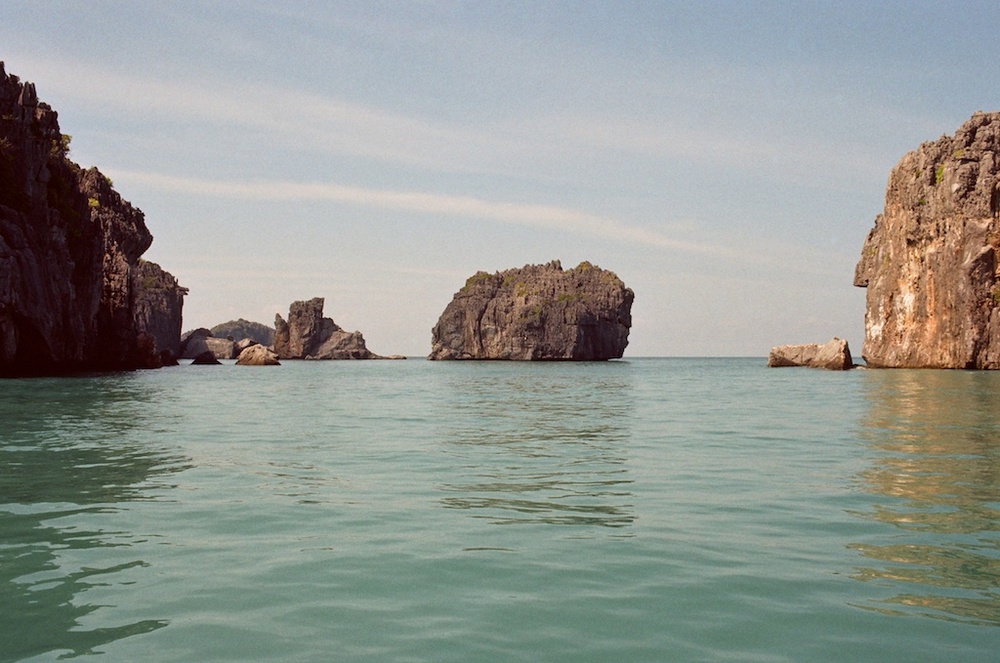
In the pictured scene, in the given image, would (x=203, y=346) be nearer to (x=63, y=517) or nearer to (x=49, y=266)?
(x=49, y=266)

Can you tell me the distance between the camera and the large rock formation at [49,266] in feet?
168

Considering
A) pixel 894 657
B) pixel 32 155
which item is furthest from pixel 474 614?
pixel 32 155

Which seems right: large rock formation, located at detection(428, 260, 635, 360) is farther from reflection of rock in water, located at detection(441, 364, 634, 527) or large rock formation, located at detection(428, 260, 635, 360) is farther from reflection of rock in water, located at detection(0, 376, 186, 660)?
reflection of rock in water, located at detection(0, 376, 186, 660)

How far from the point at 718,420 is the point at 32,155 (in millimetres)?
52285

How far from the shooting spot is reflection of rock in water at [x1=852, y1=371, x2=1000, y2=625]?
7.32 m

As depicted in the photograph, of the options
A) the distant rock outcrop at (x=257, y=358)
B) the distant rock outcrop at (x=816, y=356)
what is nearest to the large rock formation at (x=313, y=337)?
the distant rock outcrop at (x=257, y=358)

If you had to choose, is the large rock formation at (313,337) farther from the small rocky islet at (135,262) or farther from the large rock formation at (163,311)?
the small rocky islet at (135,262)

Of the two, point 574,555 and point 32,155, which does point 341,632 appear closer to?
point 574,555

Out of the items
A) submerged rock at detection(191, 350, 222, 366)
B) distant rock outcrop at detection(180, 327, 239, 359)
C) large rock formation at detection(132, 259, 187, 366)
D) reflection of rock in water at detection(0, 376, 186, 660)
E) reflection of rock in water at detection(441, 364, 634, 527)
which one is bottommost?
reflection of rock in water at detection(0, 376, 186, 660)

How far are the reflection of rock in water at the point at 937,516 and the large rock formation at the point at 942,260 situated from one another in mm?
58049

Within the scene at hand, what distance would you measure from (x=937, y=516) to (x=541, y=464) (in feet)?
24.1

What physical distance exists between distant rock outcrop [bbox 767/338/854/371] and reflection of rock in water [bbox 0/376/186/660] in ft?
245

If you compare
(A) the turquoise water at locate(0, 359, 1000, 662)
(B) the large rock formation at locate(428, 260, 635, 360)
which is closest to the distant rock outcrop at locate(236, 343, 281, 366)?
(B) the large rock formation at locate(428, 260, 635, 360)

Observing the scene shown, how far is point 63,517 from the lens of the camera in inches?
425
